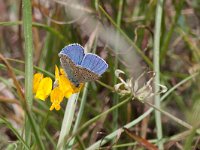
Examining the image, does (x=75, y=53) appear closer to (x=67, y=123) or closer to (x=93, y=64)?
(x=93, y=64)

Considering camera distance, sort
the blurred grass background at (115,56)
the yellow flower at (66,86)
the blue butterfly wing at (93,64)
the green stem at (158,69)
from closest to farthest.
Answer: the blue butterfly wing at (93,64) → the yellow flower at (66,86) → the green stem at (158,69) → the blurred grass background at (115,56)

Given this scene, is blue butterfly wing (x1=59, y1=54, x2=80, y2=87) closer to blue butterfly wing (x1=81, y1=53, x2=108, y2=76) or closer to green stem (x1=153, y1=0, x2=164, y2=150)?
blue butterfly wing (x1=81, y1=53, x2=108, y2=76)

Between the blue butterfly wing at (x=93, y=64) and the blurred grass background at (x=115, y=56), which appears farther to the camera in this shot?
the blurred grass background at (x=115, y=56)

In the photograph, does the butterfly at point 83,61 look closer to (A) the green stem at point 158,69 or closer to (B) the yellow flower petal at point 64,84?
(B) the yellow flower petal at point 64,84

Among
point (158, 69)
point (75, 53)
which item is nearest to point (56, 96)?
point (75, 53)

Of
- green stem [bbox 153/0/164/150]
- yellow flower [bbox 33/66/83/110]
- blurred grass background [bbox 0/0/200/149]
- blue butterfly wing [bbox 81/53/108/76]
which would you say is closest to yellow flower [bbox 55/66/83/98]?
yellow flower [bbox 33/66/83/110]

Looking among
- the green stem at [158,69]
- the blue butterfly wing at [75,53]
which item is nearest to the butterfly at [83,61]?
the blue butterfly wing at [75,53]
